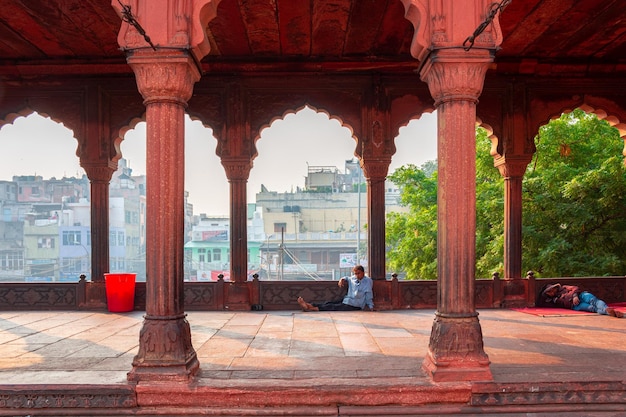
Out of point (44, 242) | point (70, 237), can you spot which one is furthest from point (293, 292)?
point (44, 242)

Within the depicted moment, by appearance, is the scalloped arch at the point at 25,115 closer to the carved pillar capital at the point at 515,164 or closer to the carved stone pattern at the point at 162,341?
the carved stone pattern at the point at 162,341

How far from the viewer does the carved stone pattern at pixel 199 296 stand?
10320 millimetres

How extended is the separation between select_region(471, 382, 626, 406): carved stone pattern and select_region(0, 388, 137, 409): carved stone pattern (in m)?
3.49

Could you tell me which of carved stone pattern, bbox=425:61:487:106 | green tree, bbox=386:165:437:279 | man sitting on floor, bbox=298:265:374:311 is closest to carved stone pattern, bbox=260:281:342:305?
man sitting on floor, bbox=298:265:374:311

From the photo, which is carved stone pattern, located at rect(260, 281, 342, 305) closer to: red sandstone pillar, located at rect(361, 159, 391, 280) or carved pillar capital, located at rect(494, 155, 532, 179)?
red sandstone pillar, located at rect(361, 159, 391, 280)

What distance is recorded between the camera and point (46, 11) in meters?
7.92

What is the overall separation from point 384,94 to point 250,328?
5.47 meters

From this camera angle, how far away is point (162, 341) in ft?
17.5

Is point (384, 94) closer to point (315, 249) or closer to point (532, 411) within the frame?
point (532, 411)

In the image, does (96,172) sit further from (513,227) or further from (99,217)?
(513,227)

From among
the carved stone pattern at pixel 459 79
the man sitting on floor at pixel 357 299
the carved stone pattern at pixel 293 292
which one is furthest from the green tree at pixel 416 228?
the carved stone pattern at pixel 459 79

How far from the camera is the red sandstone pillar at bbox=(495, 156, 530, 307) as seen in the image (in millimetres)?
10609

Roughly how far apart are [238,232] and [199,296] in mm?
1491

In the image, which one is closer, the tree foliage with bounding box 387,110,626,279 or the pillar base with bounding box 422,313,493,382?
the pillar base with bounding box 422,313,493,382
